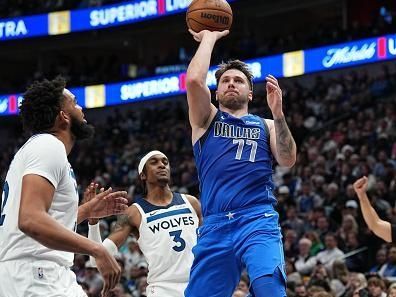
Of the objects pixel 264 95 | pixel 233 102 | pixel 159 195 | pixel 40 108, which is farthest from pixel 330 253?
pixel 264 95

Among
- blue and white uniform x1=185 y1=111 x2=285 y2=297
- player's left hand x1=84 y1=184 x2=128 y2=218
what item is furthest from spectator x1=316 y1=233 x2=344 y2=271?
player's left hand x1=84 y1=184 x2=128 y2=218

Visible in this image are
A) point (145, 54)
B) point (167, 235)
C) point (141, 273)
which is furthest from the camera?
point (145, 54)

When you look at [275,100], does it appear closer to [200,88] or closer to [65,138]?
[200,88]

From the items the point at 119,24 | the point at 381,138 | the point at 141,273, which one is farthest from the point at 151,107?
the point at 141,273

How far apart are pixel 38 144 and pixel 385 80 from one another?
14767 mm

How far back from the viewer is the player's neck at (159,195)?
7.22 meters

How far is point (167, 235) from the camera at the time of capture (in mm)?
6902

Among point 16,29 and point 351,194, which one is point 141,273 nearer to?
point 351,194

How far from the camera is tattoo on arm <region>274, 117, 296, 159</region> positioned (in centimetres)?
534

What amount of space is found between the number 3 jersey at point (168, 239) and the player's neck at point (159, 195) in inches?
2.3

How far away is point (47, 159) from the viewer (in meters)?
3.99

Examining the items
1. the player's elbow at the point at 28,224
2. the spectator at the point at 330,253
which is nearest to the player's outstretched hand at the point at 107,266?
the player's elbow at the point at 28,224

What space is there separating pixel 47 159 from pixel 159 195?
10.9ft

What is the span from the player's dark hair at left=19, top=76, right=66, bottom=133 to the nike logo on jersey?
2761 mm
